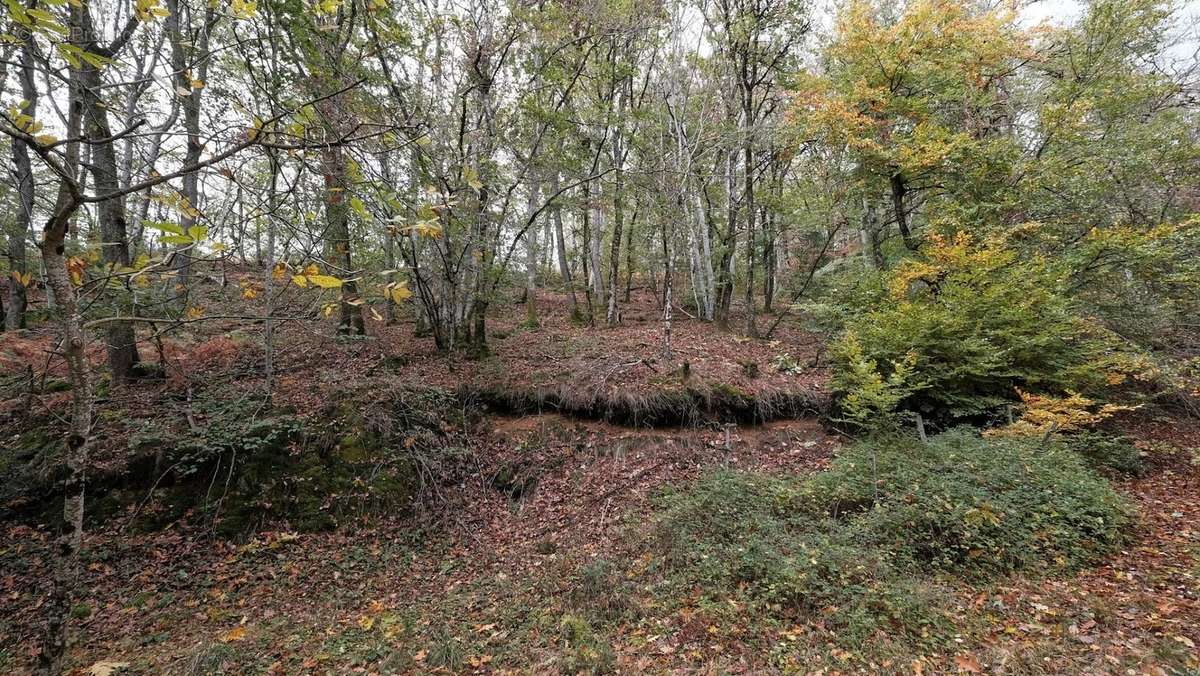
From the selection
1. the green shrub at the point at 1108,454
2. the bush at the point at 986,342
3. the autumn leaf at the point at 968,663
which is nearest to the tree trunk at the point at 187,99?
the autumn leaf at the point at 968,663

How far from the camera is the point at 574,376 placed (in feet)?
28.3

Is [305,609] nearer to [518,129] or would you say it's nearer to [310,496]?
[310,496]

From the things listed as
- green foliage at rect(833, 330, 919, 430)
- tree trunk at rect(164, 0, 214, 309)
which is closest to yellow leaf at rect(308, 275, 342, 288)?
tree trunk at rect(164, 0, 214, 309)

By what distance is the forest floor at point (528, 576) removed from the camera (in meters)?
3.67

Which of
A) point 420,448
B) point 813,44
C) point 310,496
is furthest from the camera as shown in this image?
point 813,44

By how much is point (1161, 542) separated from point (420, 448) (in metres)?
8.93

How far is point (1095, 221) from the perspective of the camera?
8383 millimetres

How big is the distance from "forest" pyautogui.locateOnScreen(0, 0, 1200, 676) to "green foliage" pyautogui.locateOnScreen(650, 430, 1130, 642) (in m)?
0.05

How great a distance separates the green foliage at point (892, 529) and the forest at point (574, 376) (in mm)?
47

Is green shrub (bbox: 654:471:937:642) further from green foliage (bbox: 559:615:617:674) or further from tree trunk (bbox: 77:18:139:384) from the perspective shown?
tree trunk (bbox: 77:18:139:384)

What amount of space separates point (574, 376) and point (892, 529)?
216 inches

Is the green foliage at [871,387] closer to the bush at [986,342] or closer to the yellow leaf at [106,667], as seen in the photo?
the bush at [986,342]

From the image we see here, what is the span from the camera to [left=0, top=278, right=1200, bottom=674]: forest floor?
→ 145 inches

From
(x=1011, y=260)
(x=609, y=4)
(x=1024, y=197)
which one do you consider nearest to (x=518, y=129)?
(x=609, y=4)
